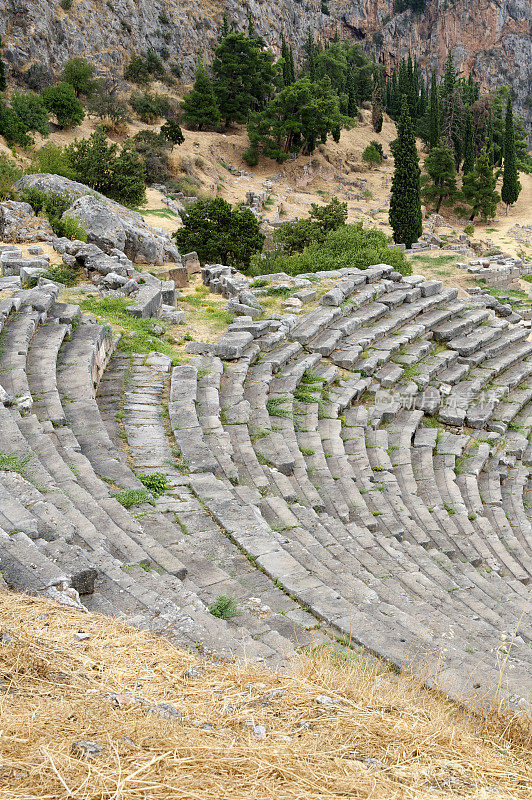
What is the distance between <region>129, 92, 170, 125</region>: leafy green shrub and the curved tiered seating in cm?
3812

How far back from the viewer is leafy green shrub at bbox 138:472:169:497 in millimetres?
9405

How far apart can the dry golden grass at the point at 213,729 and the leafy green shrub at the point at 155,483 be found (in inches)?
148

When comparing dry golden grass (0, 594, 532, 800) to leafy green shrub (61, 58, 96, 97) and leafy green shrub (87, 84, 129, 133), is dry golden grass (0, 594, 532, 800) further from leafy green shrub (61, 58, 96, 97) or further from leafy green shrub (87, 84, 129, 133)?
leafy green shrub (61, 58, 96, 97)

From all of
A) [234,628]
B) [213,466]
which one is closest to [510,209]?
[213,466]

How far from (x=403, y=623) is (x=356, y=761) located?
3.43 m

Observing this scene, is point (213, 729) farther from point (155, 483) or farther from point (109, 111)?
point (109, 111)

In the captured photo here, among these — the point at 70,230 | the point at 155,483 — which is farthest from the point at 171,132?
the point at 155,483

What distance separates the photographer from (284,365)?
1529 cm

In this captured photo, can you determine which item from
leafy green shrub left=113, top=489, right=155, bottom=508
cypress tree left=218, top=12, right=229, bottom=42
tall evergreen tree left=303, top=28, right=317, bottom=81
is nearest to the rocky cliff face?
cypress tree left=218, top=12, right=229, bottom=42

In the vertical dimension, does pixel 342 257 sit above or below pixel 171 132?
below

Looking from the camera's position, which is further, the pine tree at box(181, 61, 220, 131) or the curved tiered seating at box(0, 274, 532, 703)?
the pine tree at box(181, 61, 220, 131)

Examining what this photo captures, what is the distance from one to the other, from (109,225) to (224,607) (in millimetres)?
16354

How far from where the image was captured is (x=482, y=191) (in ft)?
162

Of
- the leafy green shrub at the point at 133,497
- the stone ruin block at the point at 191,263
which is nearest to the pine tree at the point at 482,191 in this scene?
the stone ruin block at the point at 191,263
